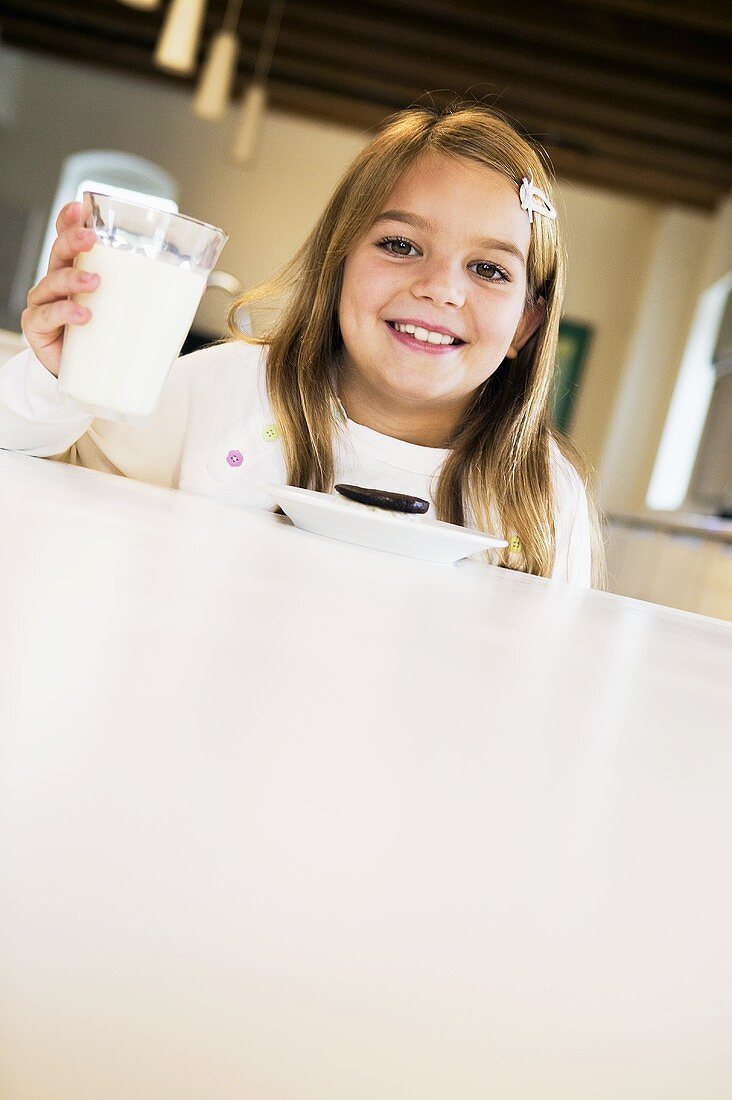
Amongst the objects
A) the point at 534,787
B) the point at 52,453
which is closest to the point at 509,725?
the point at 534,787

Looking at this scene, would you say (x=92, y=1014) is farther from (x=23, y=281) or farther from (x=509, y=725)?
(x=23, y=281)

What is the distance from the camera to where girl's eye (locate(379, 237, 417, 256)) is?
1.42 m

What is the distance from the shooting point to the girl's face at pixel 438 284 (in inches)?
54.6

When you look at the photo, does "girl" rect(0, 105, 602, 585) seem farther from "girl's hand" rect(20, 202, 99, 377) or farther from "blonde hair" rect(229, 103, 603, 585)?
"girl's hand" rect(20, 202, 99, 377)

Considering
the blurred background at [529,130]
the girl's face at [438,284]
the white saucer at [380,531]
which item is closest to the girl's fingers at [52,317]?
the white saucer at [380,531]

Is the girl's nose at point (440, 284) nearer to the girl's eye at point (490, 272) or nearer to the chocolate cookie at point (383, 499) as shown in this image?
the girl's eye at point (490, 272)

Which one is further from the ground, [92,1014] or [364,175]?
[364,175]

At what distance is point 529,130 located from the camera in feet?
18.9

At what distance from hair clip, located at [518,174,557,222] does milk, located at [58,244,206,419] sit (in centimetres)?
66

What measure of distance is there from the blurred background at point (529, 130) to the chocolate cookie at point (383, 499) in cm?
436

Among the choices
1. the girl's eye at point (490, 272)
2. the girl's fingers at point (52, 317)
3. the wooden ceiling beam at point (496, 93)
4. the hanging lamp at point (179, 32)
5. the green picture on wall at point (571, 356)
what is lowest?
the girl's fingers at point (52, 317)

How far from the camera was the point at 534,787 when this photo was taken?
0.22 meters

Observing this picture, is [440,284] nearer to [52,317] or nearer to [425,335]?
[425,335]

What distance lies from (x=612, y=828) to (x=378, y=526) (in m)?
0.54
